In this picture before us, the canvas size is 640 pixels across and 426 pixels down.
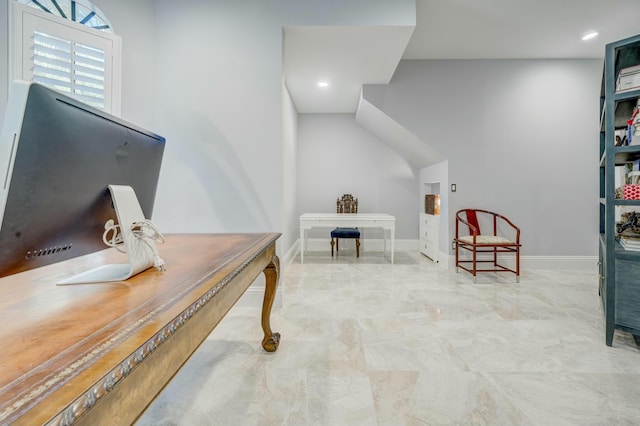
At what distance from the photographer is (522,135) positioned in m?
4.17

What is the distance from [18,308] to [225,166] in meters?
2.19

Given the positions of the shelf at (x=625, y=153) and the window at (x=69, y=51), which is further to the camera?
the window at (x=69, y=51)

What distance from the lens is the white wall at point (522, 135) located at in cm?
412

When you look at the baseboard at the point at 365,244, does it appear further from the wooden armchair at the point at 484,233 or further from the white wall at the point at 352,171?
the wooden armchair at the point at 484,233

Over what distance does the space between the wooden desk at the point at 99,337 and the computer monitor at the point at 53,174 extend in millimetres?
137

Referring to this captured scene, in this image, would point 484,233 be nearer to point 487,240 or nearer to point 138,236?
point 487,240

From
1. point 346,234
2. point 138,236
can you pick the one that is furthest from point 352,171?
point 138,236

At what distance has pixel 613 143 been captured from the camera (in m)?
1.97

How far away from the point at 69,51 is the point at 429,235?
458cm

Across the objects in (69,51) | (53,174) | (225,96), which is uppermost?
(69,51)

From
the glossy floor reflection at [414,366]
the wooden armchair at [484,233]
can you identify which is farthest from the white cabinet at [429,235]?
the glossy floor reflection at [414,366]

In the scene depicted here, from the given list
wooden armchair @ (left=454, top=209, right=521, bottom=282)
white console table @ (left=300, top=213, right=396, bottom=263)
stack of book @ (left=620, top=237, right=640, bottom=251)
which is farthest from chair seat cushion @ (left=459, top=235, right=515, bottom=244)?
stack of book @ (left=620, top=237, right=640, bottom=251)

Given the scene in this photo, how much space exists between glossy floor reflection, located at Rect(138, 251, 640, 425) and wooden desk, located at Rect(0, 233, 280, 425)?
77cm

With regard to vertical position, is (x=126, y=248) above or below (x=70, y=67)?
below
